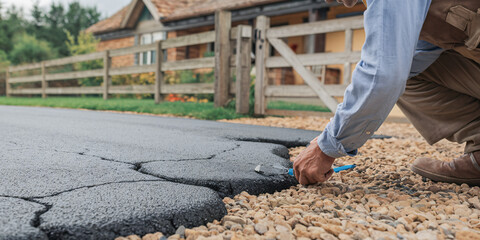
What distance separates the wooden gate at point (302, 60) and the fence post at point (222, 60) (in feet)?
1.79

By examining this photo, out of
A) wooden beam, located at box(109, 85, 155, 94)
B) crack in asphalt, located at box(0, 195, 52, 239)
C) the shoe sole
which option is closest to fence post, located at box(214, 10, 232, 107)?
wooden beam, located at box(109, 85, 155, 94)

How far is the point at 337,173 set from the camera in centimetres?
196

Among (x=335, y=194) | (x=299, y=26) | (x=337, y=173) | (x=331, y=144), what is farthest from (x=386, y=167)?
(x=299, y=26)

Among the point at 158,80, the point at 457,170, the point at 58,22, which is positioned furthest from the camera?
the point at 58,22

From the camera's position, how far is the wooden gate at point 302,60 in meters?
4.67

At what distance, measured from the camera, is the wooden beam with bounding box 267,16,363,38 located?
15.2ft

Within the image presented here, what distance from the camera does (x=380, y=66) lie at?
124 centimetres

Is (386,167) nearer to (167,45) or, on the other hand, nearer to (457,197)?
(457,197)

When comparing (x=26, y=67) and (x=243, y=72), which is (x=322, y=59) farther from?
(x=26, y=67)

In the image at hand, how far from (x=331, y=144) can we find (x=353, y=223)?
0.33 meters

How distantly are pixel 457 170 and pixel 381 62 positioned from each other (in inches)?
35.0

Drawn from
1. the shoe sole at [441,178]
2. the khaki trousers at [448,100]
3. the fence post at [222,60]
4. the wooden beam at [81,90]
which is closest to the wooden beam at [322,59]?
the fence post at [222,60]

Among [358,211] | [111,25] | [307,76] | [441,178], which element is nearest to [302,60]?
Answer: [307,76]

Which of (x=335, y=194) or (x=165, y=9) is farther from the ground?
(x=165, y=9)
